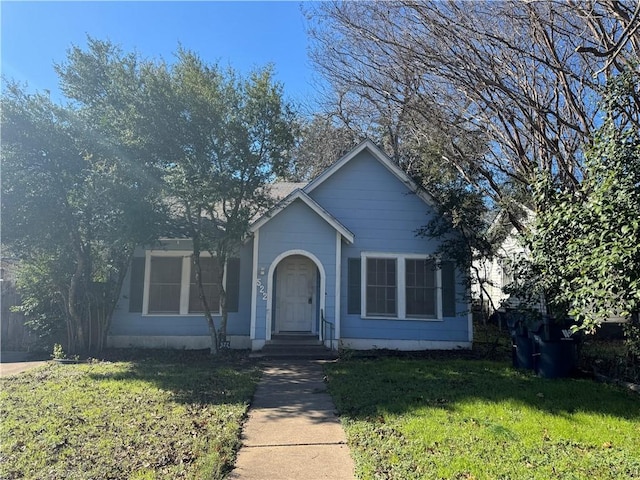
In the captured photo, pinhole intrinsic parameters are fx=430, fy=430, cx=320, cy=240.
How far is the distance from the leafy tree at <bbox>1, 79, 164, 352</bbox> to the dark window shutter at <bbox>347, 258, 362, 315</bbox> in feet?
17.1

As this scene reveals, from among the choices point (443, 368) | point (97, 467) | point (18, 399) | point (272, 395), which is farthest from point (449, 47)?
point (18, 399)

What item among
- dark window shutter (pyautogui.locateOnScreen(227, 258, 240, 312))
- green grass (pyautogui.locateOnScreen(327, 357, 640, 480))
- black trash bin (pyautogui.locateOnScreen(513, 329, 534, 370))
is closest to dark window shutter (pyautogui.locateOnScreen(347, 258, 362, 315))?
dark window shutter (pyautogui.locateOnScreen(227, 258, 240, 312))

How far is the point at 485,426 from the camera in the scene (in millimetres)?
5453

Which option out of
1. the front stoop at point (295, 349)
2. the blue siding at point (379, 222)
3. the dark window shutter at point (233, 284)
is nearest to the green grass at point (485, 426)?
the front stoop at point (295, 349)

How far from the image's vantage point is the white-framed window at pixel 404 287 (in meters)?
11.8

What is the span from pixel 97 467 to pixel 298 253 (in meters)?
7.46

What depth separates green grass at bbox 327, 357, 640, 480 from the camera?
432cm

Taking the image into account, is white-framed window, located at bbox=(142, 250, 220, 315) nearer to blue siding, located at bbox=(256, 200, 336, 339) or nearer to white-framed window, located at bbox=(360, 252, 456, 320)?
blue siding, located at bbox=(256, 200, 336, 339)

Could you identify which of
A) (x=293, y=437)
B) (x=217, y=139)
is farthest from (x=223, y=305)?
(x=293, y=437)

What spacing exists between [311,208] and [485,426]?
23.1ft

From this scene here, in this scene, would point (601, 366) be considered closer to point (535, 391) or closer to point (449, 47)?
point (535, 391)

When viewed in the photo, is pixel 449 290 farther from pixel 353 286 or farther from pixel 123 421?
pixel 123 421

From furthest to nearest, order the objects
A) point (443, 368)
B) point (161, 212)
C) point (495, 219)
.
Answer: point (495, 219)
point (161, 212)
point (443, 368)

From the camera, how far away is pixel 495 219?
12656 millimetres
